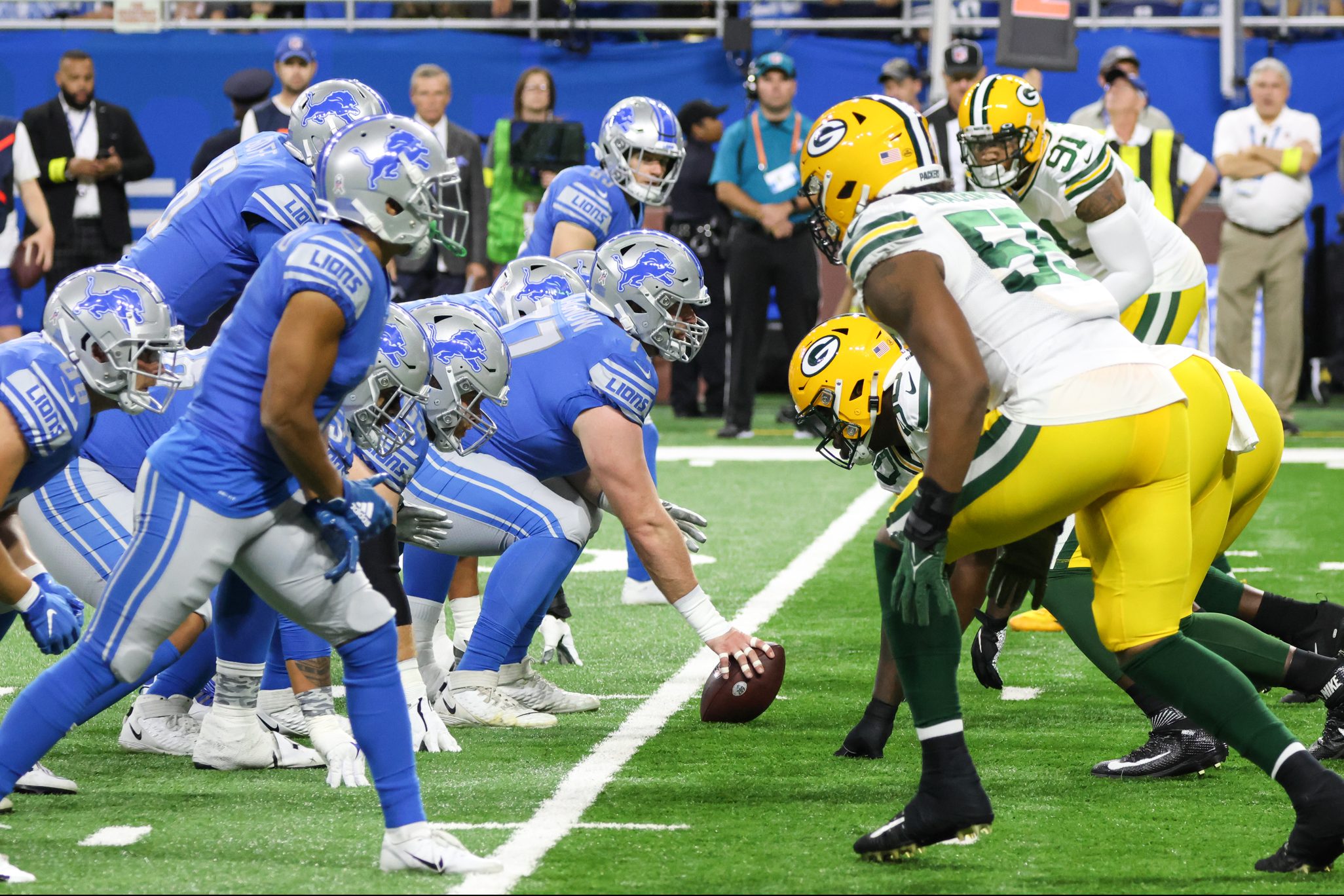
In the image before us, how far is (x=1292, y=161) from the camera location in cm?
1180

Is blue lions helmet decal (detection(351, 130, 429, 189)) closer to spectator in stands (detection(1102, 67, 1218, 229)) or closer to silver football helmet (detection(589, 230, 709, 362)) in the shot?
silver football helmet (detection(589, 230, 709, 362))

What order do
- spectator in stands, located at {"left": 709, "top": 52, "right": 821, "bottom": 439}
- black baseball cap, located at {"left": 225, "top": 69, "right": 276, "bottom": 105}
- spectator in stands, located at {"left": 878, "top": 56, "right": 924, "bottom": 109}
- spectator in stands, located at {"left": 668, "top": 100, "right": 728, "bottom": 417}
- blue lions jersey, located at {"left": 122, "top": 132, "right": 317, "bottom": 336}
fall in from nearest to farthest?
blue lions jersey, located at {"left": 122, "top": 132, "right": 317, "bottom": 336} < black baseball cap, located at {"left": 225, "top": 69, "right": 276, "bottom": 105} < spectator in stands, located at {"left": 709, "top": 52, "right": 821, "bottom": 439} < spectator in stands, located at {"left": 668, "top": 100, "right": 728, "bottom": 417} < spectator in stands, located at {"left": 878, "top": 56, "right": 924, "bottom": 109}

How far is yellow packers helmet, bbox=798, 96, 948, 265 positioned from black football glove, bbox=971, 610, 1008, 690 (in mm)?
1499

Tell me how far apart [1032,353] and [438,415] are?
66.8 inches

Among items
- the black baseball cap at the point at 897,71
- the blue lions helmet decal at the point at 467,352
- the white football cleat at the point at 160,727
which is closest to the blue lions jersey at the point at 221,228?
the blue lions helmet decal at the point at 467,352

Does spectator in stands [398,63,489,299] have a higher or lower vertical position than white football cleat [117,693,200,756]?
higher

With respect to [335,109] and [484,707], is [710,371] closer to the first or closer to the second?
[484,707]

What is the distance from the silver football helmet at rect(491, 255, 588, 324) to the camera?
563 cm

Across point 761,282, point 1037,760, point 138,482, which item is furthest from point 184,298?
point 761,282

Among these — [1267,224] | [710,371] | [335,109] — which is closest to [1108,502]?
[335,109]

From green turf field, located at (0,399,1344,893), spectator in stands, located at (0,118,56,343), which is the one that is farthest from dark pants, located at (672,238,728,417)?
green turf field, located at (0,399,1344,893)

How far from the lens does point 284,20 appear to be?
49.5ft

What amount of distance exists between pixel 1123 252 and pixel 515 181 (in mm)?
6023

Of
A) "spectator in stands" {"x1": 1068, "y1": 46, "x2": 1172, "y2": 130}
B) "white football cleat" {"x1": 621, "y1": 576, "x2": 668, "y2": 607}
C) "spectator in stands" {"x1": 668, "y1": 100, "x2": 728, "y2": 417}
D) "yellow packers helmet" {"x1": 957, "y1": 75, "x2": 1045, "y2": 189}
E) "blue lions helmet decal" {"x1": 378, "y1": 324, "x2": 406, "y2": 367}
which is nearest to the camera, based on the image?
"blue lions helmet decal" {"x1": 378, "y1": 324, "x2": 406, "y2": 367}
